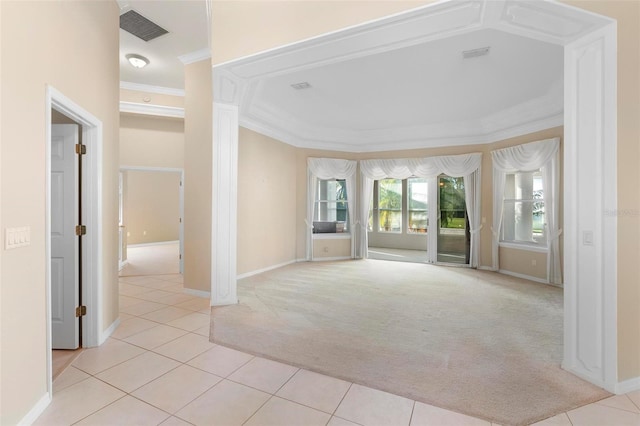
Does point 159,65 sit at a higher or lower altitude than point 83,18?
higher

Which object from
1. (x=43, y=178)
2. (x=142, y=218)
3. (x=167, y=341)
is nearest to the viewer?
(x=43, y=178)

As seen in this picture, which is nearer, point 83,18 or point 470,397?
point 470,397

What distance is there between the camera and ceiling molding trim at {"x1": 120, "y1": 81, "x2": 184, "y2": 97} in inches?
223

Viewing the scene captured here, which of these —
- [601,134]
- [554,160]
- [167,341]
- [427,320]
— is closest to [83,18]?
[167,341]

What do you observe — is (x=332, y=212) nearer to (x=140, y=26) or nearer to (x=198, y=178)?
(x=198, y=178)

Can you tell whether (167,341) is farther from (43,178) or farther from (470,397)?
(470,397)

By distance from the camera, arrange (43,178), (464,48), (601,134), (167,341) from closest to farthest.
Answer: (43,178) → (601,134) → (167,341) → (464,48)

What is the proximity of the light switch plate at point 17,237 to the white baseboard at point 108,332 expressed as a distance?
1.46m

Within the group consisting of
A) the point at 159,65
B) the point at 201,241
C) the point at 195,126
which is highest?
the point at 159,65

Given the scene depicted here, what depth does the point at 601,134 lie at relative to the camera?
2.20m

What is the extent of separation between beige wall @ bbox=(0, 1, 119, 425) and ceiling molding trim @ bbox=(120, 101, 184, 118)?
348cm

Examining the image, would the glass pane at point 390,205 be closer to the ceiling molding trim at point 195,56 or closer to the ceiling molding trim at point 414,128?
the ceiling molding trim at point 414,128

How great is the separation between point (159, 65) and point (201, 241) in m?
2.98

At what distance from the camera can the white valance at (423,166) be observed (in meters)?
6.37
